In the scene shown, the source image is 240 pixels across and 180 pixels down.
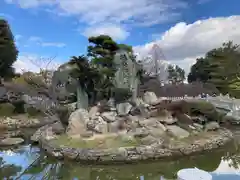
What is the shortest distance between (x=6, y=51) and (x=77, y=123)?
15997 mm

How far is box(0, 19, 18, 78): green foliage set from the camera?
21.1m

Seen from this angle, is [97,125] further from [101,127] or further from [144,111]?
[144,111]

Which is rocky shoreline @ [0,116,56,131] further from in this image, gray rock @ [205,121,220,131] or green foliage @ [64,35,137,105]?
gray rock @ [205,121,220,131]

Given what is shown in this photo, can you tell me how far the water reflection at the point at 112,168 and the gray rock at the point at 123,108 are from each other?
103 inches

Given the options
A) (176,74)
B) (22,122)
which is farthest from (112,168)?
(176,74)

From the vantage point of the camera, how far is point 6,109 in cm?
1681

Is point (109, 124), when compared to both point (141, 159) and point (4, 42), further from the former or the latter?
point (4, 42)

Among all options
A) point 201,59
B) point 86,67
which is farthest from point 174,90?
point 86,67

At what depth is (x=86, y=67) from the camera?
34.6 ft

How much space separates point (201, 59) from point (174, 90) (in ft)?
33.8

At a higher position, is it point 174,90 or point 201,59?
point 201,59

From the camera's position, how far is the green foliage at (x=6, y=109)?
1645cm

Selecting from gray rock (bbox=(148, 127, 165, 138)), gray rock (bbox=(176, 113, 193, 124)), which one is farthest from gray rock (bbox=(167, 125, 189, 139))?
gray rock (bbox=(176, 113, 193, 124))

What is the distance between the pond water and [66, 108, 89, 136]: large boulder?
1243 millimetres
